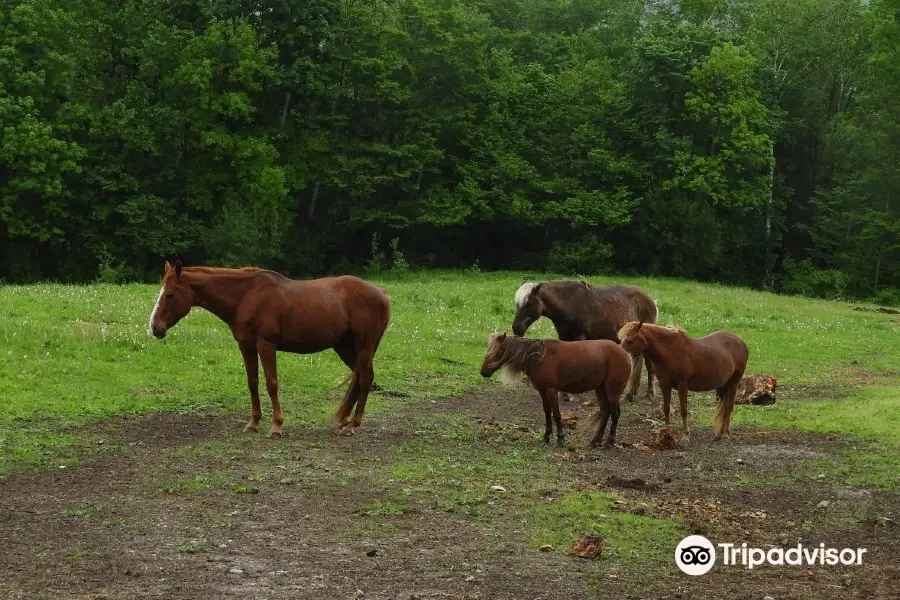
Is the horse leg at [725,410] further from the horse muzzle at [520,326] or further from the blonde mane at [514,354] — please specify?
the horse muzzle at [520,326]

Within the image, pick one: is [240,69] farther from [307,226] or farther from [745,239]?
[745,239]

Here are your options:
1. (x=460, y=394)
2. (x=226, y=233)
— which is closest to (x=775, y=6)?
(x=226, y=233)

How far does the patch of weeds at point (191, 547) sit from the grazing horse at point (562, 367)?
5.48 m

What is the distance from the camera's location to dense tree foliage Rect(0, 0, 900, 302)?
48125mm

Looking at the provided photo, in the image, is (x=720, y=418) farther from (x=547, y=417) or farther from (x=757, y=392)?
(x=757, y=392)

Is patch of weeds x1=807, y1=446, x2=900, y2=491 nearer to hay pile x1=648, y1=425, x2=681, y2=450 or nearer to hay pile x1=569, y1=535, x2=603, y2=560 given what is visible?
hay pile x1=648, y1=425, x2=681, y2=450

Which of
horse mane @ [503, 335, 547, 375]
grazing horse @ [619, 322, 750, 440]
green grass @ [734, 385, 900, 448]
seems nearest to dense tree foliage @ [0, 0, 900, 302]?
green grass @ [734, 385, 900, 448]

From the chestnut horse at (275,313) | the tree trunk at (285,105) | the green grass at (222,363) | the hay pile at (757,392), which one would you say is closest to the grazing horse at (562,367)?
the chestnut horse at (275,313)

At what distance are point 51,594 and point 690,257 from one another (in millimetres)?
54200

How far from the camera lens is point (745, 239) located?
203 ft

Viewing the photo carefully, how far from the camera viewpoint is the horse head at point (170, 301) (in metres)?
13.2

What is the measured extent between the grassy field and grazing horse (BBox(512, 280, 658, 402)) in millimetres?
1399

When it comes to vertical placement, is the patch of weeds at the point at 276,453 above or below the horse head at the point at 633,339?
below

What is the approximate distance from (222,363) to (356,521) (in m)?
9.29
